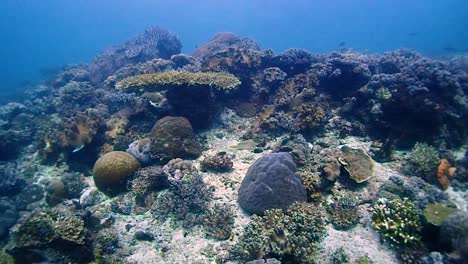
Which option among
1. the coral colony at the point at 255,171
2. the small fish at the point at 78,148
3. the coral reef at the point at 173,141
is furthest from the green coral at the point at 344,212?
the small fish at the point at 78,148

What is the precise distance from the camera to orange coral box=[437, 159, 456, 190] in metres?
8.78

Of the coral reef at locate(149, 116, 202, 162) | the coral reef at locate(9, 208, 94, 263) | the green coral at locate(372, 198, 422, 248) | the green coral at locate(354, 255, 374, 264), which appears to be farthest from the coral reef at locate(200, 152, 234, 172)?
the green coral at locate(354, 255, 374, 264)

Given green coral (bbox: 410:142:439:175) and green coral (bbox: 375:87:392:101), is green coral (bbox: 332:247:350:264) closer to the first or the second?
green coral (bbox: 410:142:439:175)

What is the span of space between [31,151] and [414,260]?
16.8 metres

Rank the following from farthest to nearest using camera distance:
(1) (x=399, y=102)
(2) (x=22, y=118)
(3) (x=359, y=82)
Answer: (2) (x=22, y=118) < (3) (x=359, y=82) < (1) (x=399, y=102)

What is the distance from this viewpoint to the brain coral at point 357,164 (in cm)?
896

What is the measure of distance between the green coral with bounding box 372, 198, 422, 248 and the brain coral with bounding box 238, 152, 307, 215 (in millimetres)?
1981

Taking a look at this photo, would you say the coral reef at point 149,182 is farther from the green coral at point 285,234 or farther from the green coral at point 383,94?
the green coral at point 383,94

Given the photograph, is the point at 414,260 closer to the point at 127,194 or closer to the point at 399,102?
the point at 399,102

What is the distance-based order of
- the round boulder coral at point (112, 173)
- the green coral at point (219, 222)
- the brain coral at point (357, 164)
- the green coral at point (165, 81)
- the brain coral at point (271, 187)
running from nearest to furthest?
1. the green coral at point (219, 222)
2. the brain coral at point (271, 187)
3. the brain coral at point (357, 164)
4. the round boulder coral at point (112, 173)
5. the green coral at point (165, 81)

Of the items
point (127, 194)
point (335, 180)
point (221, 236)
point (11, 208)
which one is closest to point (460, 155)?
point (335, 180)

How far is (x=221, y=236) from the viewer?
774 centimetres

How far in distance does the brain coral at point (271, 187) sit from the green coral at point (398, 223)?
1981 mm

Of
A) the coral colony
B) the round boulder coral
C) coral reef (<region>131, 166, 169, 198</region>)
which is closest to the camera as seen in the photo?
the coral colony
